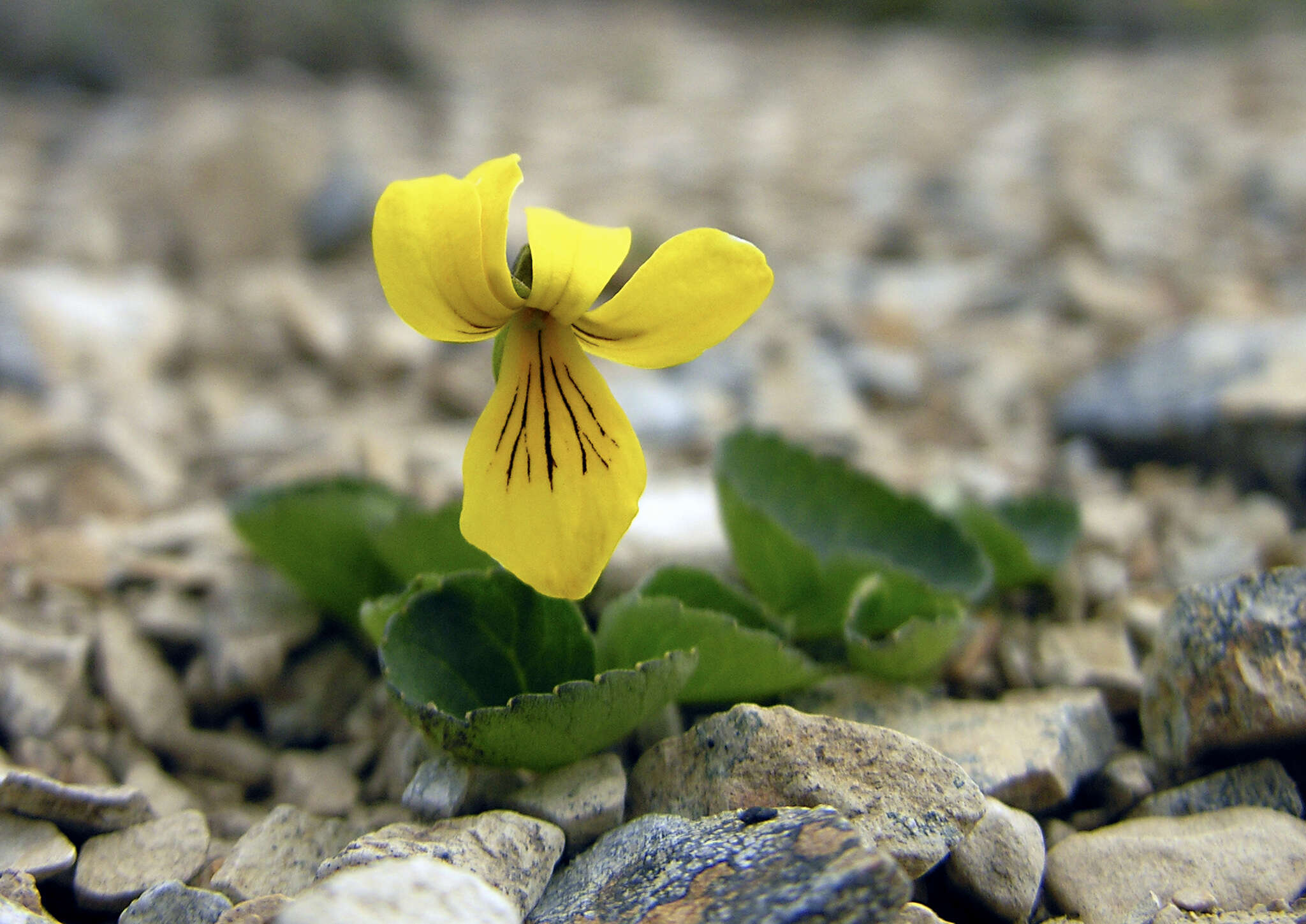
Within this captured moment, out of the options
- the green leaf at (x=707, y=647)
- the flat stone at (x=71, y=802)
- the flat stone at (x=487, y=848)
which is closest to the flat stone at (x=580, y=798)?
the flat stone at (x=487, y=848)

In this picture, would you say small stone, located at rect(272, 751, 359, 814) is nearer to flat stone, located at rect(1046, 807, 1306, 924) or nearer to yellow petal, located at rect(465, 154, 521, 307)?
yellow petal, located at rect(465, 154, 521, 307)

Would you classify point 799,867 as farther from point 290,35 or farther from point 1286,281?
point 290,35

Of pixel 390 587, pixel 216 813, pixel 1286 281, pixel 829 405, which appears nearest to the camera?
pixel 216 813

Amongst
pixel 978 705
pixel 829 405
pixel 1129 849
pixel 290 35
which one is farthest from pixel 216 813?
pixel 290 35

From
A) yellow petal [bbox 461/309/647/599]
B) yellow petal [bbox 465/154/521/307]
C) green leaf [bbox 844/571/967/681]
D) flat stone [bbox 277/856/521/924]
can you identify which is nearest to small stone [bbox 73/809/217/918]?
flat stone [bbox 277/856/521/924]

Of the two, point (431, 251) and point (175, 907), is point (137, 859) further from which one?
point (431, 251)

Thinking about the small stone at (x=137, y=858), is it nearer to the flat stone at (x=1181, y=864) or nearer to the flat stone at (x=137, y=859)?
the flat stone at (x=137, y=859)
